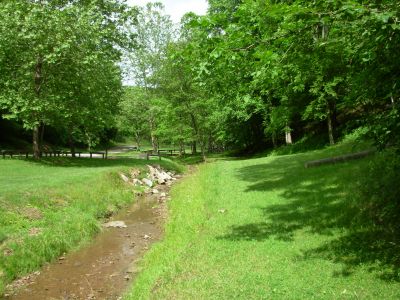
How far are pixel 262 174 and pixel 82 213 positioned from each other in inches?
421

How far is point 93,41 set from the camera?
89.9 ft

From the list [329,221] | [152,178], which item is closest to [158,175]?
[152,178]

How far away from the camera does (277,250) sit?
394 inches

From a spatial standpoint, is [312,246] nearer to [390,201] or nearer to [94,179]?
[390,201]

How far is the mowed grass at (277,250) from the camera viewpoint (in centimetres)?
793

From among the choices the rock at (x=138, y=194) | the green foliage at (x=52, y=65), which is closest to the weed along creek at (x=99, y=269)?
Answer: the rock at (x=138, y=194)

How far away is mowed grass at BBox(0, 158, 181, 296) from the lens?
12180 mm

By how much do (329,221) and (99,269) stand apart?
7069 millimetres

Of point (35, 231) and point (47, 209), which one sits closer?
point (35, 231)

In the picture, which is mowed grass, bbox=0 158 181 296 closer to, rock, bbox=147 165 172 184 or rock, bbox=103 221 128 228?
rock, bbox=103 221 128 228

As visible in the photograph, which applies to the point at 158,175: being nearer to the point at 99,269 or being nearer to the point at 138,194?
the point at 138,194

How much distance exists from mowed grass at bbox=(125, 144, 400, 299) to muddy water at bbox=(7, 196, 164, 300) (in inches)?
27.3

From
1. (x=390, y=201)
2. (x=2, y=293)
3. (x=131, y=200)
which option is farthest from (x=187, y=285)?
(x=131, y=200)

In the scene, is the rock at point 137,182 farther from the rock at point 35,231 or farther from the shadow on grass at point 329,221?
the rock at point 35,231
